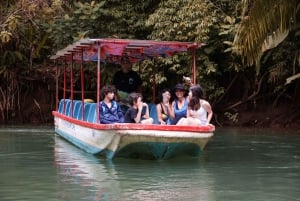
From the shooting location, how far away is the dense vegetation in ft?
59.4

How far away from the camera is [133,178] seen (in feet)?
29.0

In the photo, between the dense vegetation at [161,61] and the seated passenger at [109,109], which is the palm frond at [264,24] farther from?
the dense vegetation at [161,61]

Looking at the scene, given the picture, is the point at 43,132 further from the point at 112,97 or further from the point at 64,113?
the point at 112,97

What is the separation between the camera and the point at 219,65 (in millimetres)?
19953

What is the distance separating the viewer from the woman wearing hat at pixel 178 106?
11.4 m

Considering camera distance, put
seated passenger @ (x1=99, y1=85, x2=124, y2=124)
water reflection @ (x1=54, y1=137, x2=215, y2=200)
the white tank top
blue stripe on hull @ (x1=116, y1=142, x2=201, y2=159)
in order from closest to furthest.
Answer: water reflection @ (x1=54, y1=137, x2=215, y2=200), blue stripe on hull @ (x1=116, y1=142, x2=201, y2=159), the white tank top, seated passenger @ (x1=99, y1=85, x2=124, y2=124)

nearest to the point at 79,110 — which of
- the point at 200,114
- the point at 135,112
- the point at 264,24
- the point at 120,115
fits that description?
the point at 120,115

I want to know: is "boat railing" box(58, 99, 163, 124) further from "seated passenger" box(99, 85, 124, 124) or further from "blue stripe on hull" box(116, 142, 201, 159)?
"blue stripe on hull" box(116, 142, 201, 159)

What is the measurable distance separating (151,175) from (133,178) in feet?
1.24

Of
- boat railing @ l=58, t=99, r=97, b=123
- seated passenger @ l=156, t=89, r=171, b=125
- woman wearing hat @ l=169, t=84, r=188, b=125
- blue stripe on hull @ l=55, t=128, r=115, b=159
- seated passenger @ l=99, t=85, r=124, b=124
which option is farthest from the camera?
boat railing @ l=58, t=99, r=97, b=123

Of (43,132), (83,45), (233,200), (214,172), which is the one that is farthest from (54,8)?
(233,200)

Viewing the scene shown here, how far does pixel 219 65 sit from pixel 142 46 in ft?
25.5

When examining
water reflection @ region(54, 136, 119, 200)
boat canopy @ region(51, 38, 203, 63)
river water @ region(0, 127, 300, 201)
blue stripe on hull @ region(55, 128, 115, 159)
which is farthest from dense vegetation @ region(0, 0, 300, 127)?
water reflection @ region(54, 136, 119, 200)

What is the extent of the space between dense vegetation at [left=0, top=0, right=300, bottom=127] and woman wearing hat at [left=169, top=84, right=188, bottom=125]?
17.3 feet
